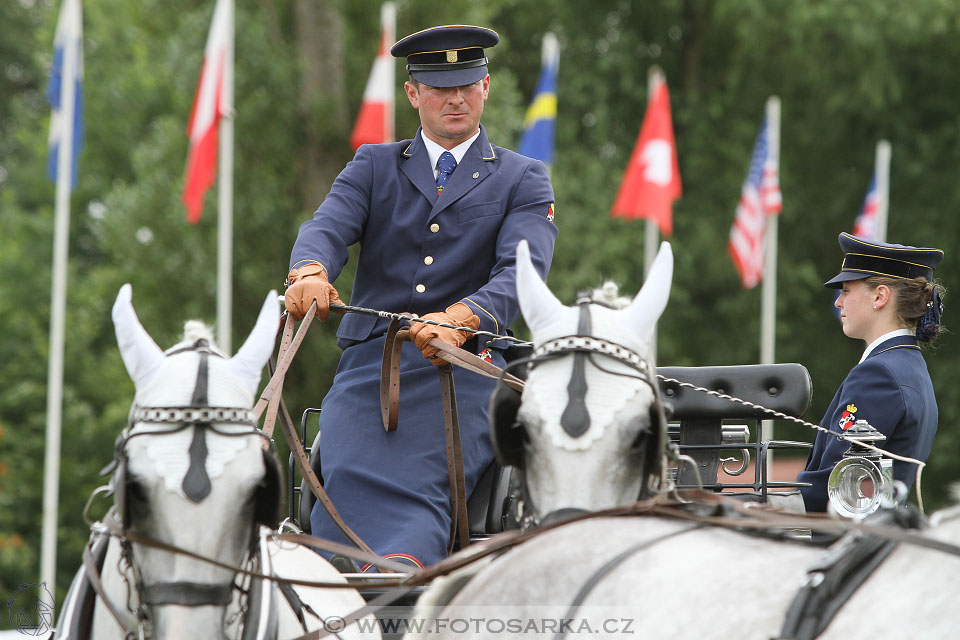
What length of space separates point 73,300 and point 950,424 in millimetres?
13605

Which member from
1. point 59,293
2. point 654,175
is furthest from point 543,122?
point 59,293

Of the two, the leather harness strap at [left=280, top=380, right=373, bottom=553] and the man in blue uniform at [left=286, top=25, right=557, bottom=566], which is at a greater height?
the man in blue uniform at [left=286, top=25, right=557, bottom=566]

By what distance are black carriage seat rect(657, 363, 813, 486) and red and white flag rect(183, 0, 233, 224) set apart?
8.72 m

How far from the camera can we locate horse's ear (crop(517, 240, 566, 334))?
342 cm

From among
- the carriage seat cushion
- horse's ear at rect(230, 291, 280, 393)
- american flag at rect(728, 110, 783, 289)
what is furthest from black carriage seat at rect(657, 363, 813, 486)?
american flag at rect(728, 110, 783, 289)

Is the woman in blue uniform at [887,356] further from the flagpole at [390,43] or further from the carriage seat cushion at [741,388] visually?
the flagpole at [390,43]

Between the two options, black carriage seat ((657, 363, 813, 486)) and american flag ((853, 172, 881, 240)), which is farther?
american flag ((853, 172, 881, 240))

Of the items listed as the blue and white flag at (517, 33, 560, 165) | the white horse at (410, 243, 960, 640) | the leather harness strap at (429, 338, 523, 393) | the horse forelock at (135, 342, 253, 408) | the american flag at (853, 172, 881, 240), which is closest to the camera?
the white horse at (410, 243, 960, 640)

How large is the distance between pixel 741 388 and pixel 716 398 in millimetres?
209

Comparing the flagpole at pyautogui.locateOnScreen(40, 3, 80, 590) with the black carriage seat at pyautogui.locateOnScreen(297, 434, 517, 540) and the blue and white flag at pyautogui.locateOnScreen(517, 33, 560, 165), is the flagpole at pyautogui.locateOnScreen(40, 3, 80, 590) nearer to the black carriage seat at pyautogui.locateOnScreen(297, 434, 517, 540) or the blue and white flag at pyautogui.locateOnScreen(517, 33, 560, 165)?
the blue and white flag at pyautogui.locateOnScreen(517, 33, 560, 165)

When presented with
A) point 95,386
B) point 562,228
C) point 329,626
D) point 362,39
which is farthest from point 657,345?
point 329,626

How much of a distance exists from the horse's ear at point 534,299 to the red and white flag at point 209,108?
32.3ft

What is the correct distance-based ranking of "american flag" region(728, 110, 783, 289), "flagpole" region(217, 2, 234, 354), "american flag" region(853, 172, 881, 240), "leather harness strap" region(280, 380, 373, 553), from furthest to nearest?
"american flag" region(853, 172, 881, 240) → "american flag" region(728, 110, 783, 289) → "flagpole" region(217, 2, 234, 354) → "leather harness strap" region(280, 380, 373, 553)

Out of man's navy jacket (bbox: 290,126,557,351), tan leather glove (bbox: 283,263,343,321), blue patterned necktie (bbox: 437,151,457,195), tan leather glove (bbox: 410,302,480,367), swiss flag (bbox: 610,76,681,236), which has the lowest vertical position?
tan leather glove (bbox: 410,302,480,367)
